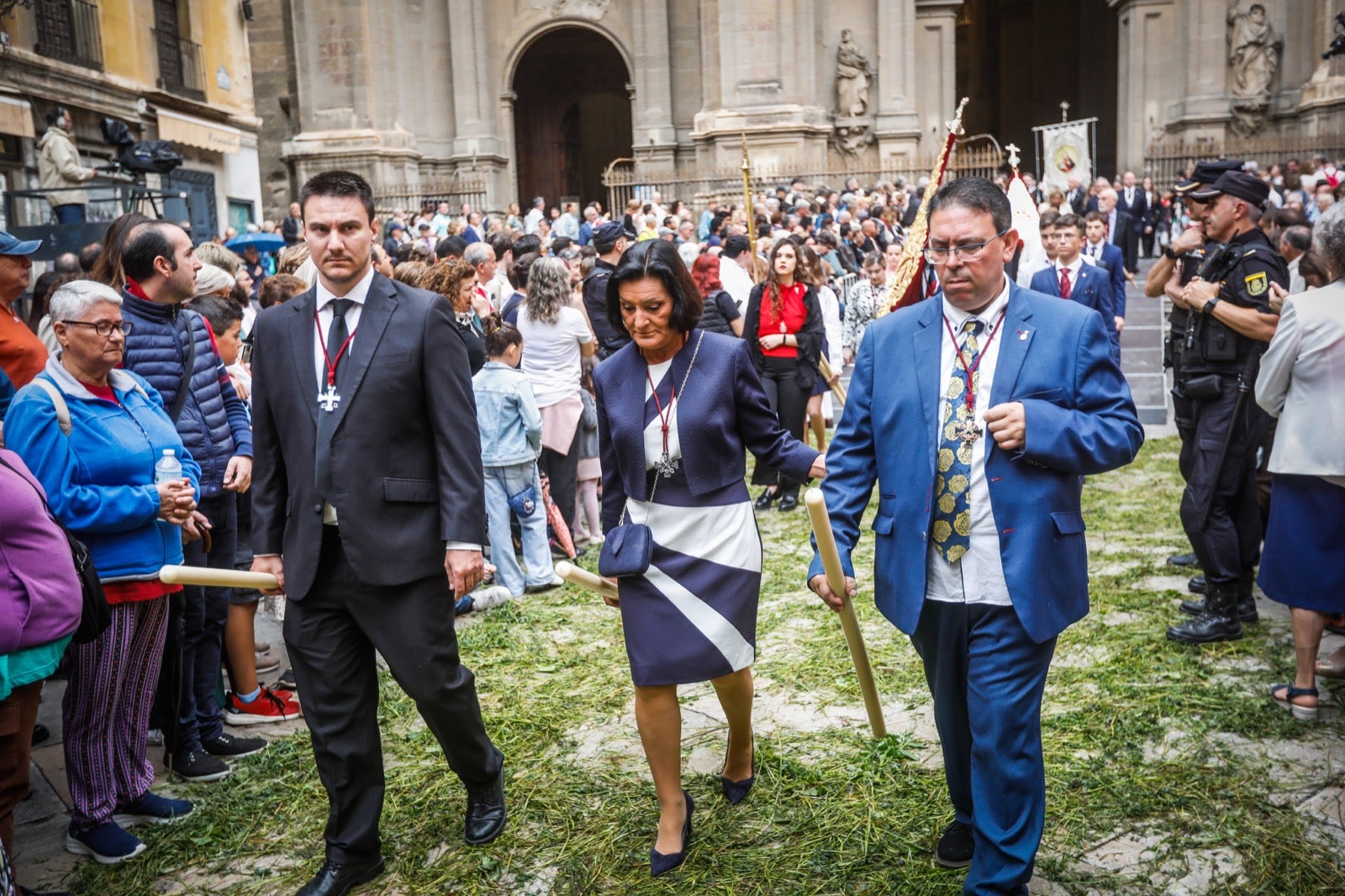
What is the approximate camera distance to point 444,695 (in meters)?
3.66

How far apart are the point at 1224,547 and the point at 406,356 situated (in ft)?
13.5

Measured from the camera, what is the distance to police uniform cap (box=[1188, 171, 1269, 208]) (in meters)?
5.43

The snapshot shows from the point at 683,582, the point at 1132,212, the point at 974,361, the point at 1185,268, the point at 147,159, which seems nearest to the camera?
the point at 974,361

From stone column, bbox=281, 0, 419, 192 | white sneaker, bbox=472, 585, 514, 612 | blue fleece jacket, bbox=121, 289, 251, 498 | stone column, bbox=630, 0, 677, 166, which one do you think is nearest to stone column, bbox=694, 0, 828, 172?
stone column, bbox=630, 0, 677, 166

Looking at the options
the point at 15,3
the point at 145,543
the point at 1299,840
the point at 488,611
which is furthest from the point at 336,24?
the point at 1299,840

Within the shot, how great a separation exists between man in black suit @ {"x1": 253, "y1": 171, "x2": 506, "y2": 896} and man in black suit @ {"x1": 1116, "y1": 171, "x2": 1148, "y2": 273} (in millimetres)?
17638

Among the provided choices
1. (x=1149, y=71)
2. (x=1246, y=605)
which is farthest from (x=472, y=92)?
(x=1246, y=605)

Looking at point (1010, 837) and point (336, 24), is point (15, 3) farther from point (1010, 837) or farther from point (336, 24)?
point (1010, 837)

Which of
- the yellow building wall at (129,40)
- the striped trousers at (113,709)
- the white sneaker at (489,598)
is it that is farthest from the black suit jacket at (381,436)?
the yellow building wall at (129,40)

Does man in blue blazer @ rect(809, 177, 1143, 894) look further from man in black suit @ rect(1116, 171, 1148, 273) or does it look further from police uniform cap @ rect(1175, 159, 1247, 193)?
man in black suit @ rect(1116, 171, 1148, 273)

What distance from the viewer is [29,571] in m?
3.26

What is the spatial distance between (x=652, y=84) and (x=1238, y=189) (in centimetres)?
2360

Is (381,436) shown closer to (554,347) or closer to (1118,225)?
(554,347)

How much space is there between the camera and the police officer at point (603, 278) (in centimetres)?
852
